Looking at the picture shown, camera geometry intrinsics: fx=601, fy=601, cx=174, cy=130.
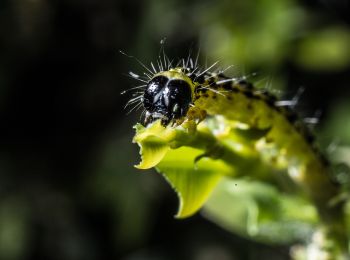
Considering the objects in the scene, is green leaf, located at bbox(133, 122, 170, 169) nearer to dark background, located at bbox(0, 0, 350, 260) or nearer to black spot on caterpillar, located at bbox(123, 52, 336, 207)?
black spot on caterpillar, located at bbox(123, 52, 336, 207)

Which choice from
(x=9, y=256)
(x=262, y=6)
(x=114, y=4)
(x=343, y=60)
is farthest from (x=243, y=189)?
(x=114, y=4)

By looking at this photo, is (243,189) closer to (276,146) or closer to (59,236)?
(276,146)

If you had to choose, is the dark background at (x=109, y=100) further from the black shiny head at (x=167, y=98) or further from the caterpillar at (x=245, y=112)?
the black shiny head at (x=167, y=98)

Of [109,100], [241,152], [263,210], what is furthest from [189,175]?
[109,100]

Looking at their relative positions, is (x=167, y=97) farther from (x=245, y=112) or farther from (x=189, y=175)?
(x=245, y=112)

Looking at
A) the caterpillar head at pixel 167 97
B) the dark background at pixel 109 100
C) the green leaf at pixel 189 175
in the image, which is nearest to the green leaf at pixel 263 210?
the green leaf at pixel 189 175

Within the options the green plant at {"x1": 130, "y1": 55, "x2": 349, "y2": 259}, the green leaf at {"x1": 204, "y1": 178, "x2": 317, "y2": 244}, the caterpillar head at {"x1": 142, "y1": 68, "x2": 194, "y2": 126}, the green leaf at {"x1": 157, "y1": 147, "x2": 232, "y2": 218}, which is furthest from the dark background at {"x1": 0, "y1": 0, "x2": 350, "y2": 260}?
the caterpillar head at {"x1": 142, "y1": 68, "x2": 194, "y2": 126}

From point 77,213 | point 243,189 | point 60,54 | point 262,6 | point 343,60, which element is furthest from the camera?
point 60,54
